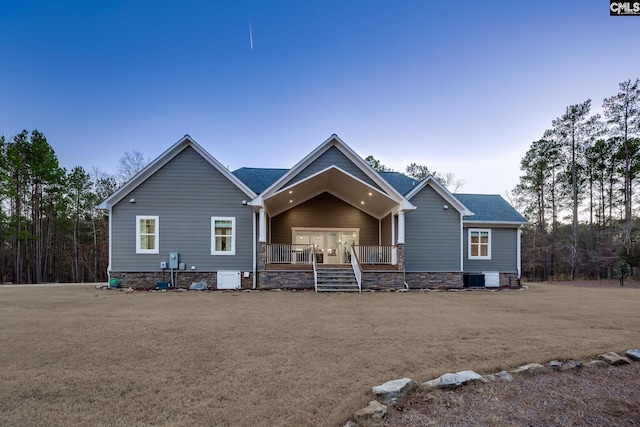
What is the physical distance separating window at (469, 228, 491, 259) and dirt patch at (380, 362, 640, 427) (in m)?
14.2

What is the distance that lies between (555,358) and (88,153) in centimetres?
3822

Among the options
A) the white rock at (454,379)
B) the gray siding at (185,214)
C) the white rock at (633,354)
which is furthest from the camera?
the gray siding at (185,214)

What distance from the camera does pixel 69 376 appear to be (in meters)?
3.77

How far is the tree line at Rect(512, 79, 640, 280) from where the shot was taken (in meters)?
24.6

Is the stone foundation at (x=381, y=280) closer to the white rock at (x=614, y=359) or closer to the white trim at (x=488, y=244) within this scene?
the white trim at (x=488, y=244)

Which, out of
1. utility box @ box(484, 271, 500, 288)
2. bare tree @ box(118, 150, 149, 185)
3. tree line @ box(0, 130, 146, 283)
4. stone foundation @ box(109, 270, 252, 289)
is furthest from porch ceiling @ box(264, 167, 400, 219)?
tree line @ box(0, 130, 146, 283)

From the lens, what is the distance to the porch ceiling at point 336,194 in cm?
1480

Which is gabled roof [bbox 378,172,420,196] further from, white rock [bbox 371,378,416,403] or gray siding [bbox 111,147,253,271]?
white rock [bbox 371,378,416,403]

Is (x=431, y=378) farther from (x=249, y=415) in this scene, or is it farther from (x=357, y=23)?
(x=357, y=23)

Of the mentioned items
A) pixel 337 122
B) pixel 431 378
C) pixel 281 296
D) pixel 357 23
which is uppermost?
pixel 357 23

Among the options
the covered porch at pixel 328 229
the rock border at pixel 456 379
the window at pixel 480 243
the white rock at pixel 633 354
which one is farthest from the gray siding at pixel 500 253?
the rock border at pixel 456 379

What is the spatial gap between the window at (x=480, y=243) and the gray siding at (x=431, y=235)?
181 cm

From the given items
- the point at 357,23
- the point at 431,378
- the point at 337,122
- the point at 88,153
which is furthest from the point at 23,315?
the point at 88,153

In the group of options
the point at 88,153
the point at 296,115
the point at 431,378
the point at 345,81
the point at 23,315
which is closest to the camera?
the point at 431,378
